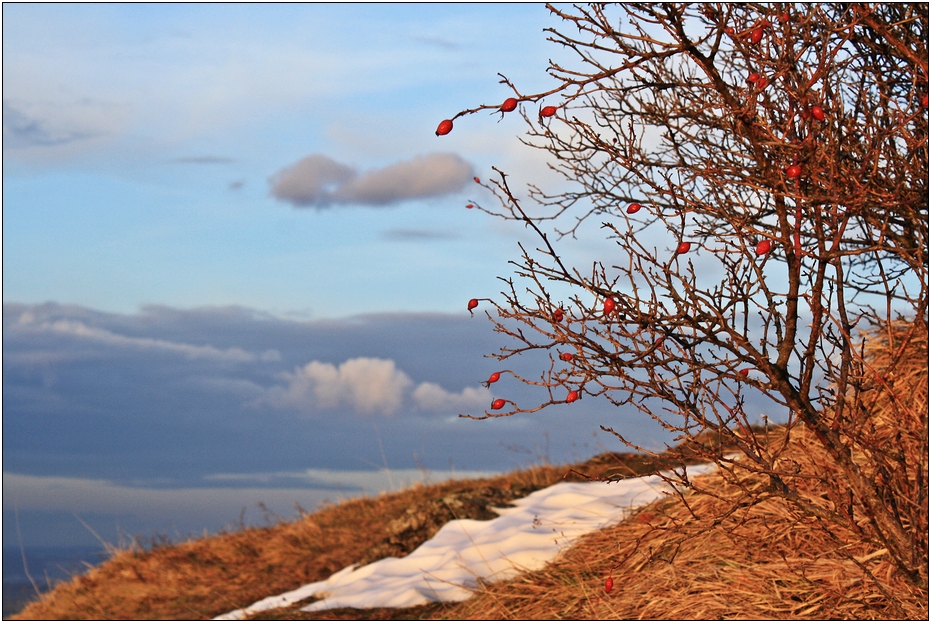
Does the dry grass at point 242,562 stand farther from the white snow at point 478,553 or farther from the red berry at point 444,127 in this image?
the red berry at point 444,127

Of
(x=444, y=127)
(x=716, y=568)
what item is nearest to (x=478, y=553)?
(x=716, y=568)

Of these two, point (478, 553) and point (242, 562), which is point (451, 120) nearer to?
point (478, 553)

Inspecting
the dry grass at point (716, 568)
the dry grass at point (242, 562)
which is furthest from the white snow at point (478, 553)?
the dry grass at point (242, 562)

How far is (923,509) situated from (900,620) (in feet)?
2.50

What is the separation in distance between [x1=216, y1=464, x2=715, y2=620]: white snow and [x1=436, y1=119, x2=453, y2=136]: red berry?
3791 mm

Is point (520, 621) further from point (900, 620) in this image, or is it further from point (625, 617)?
point (900, 620)

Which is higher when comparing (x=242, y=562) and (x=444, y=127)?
(x=444, y=127)

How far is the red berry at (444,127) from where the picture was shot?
300 cm

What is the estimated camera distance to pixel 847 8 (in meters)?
5.11

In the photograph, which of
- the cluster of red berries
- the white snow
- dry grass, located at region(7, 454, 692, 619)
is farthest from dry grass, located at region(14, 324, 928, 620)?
the cluster of red berries

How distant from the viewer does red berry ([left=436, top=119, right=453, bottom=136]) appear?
2996mm

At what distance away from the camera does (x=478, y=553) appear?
6.89 meters

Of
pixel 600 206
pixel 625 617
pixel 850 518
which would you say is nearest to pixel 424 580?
pixel 625 617

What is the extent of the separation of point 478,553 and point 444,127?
15.6 feet
